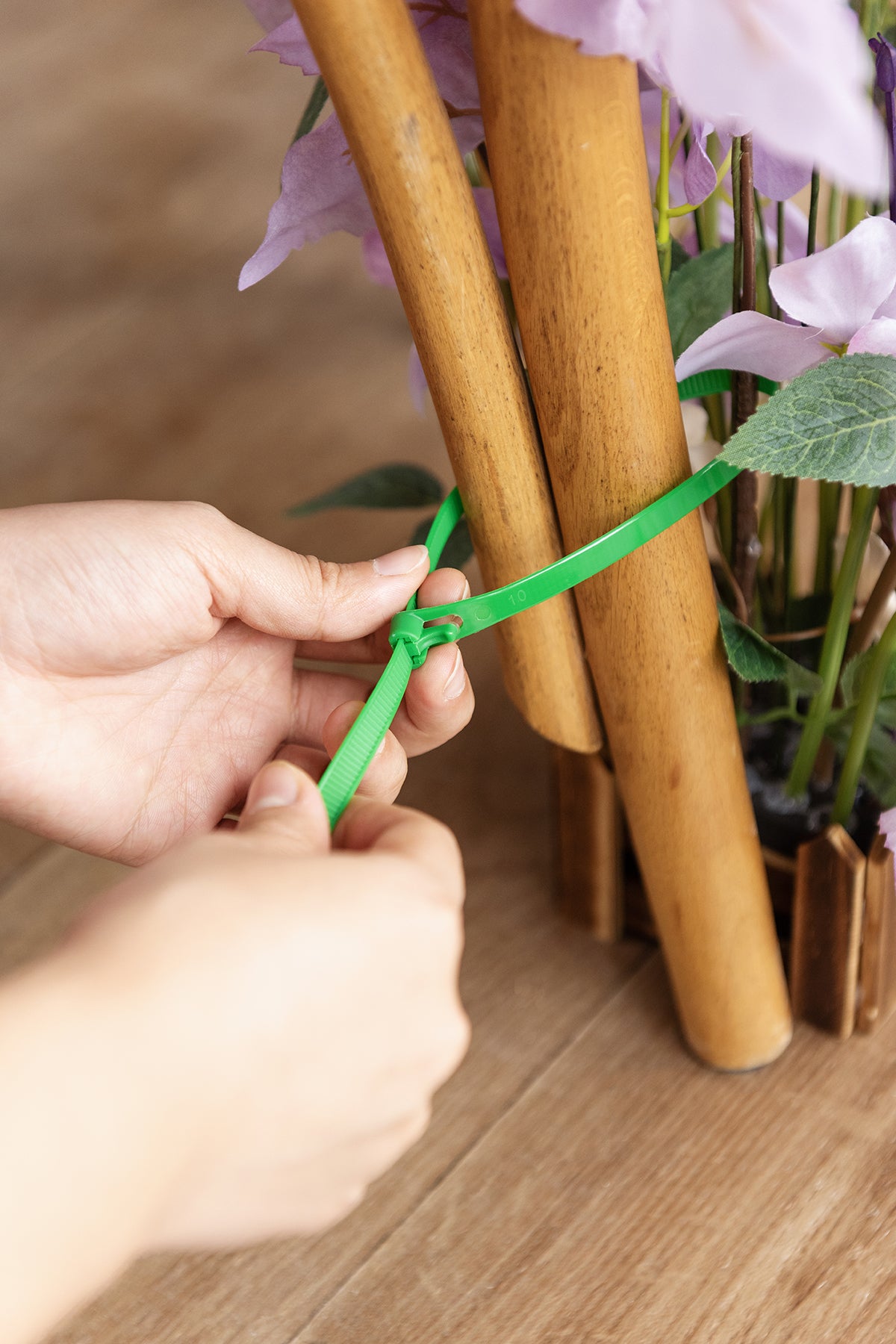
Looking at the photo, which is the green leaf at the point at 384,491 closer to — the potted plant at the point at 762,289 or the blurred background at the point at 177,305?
the potted plant at the point at 762,289

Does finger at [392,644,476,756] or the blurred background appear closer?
finger at [392,644,476,756]

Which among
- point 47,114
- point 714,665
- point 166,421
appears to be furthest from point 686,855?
point 47,114

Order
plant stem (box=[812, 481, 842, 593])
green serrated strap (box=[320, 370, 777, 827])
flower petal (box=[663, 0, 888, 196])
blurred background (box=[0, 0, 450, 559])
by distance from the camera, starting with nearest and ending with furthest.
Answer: flower petal (box=[663, 0, 888, 196]) < green serrated strap (box=[320, 370, 777, 827]) < plant stem (box=[812, 481, 842, 593]) < blurred background (box=[0, 0, 450, 559])

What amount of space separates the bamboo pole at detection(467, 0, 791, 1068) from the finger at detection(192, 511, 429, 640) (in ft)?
0.20

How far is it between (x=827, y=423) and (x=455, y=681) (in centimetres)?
15

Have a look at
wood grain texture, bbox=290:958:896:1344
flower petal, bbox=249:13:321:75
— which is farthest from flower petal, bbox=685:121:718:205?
wood grain texture, bbox=290:958:896:1344

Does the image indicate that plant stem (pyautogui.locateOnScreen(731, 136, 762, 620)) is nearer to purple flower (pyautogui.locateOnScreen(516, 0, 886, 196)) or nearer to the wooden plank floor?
purple flower (pyautogui.locateOnScreen(516, 0, 886, 196))

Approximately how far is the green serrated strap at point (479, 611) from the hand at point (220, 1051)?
3 centimetres

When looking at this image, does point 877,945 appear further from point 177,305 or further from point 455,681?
point 177,305

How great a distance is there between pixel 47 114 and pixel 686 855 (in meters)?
1.19

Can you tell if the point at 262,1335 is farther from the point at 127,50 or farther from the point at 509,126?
the point at 127,50

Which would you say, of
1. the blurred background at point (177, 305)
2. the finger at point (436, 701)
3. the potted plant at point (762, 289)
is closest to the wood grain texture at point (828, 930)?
the potted plant at point (762, 289)

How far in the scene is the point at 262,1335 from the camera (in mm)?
375

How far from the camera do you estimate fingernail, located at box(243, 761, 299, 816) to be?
29 cm
